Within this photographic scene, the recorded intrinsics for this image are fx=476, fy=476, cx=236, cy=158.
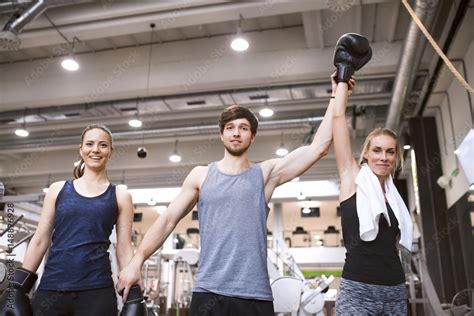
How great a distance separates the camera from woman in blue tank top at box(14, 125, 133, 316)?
171 centimetres

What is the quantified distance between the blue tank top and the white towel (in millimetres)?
962

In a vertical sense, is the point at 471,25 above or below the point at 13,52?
below

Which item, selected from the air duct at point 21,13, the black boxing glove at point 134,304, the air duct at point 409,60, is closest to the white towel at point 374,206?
the black boxing glove at point 134,304

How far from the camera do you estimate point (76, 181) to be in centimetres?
197

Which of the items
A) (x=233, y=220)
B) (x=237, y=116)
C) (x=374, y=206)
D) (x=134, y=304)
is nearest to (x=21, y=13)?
(x=237, y=116)

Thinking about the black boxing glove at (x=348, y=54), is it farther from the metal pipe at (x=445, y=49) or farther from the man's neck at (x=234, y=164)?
the metal pipe at (x=445, y=49)

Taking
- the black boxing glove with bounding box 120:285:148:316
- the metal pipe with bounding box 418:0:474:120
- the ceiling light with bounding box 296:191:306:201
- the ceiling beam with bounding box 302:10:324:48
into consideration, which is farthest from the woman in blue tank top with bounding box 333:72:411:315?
the ceiling light with bounding box 296:191:306:201

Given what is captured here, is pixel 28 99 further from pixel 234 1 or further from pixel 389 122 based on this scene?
pixel 389 122

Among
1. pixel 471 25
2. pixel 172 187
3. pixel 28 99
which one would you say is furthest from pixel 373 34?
pixel 172 187

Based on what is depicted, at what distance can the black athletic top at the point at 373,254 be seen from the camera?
1619mm

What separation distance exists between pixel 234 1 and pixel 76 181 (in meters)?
4.22

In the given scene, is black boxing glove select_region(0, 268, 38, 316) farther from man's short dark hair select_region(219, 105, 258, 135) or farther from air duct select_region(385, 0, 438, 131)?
air duct select_region(385, 0, 438, 131)


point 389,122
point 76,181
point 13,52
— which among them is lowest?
point 76,181

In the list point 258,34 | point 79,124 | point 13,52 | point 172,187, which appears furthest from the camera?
point 172,187
